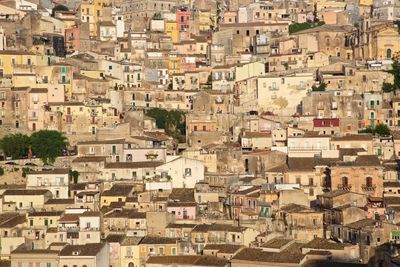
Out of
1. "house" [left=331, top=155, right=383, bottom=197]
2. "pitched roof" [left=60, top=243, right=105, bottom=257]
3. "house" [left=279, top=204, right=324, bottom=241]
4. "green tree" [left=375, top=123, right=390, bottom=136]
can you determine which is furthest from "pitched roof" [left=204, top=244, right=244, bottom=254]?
"green tree" [left=375, top=123, right=390, bottom=136]

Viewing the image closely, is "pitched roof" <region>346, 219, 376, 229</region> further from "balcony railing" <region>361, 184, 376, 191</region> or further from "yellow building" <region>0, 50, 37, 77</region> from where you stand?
"yellow building" <region>0, 50, 37, 77</region>

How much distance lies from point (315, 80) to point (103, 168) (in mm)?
17978

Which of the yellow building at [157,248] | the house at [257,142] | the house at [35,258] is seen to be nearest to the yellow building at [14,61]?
the house at [257,142]

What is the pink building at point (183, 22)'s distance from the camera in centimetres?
8331

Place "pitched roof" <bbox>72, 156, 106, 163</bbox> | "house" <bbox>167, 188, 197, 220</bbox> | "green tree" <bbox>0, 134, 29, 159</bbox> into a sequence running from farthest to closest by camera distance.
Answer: "green tree" <bbox>0, 134, 29, 159</bbox>
"pitched roof" <bbox>72, 156, 106, 163</bbox>
"house" <bbox>167, 188, 197, 220</bbox>

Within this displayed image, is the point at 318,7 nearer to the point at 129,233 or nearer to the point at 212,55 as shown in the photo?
the point at 212,55

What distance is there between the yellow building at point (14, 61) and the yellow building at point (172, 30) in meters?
15.1

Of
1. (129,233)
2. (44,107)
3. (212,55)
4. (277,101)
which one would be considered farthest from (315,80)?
(129,233)

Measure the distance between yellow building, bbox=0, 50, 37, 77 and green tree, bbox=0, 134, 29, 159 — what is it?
7604 millimetres

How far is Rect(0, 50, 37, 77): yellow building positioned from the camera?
67.9 meters

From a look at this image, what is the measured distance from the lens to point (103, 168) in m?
57.3

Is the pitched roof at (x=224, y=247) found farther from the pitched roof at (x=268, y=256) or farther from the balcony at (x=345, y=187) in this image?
the balcony at (x=345, y=187)

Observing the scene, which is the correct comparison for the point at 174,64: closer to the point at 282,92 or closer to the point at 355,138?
the point at 282,92

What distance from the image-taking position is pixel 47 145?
60656 mm
